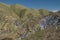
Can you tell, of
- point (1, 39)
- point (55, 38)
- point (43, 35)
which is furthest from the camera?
point (43, 35)

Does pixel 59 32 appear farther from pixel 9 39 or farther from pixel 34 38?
pixel 9 39

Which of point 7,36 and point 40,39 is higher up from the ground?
point 7,36

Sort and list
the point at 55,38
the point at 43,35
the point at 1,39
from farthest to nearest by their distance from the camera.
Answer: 1. the point at 43,35
2. the point at 55,38
3. the point at 1,39

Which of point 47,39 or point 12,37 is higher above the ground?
point 12,37

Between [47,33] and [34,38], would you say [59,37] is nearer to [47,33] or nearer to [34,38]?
[47,33]

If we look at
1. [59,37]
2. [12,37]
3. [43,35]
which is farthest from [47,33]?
[12,37]

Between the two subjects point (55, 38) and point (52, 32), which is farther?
point (52, 32)

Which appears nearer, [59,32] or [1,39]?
[1,39]

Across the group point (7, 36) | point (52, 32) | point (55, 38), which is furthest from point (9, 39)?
point (52, 32)
